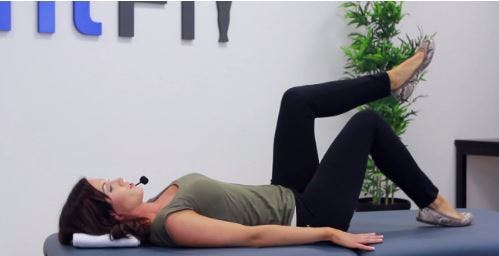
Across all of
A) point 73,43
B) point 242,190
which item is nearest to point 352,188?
point 242,190

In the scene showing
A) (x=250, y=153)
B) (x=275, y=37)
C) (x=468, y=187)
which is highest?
(x=275, y=37)

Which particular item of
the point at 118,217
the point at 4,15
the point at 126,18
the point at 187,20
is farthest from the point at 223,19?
the point at 118,217

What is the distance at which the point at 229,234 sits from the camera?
1.77 meters

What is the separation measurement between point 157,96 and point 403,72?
4.13 ft

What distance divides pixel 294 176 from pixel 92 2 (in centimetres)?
131

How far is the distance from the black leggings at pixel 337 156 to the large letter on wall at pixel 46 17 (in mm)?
1196

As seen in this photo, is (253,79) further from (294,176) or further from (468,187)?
(468,187)

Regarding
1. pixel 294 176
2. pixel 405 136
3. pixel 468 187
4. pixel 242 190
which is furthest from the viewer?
pixel 468 187

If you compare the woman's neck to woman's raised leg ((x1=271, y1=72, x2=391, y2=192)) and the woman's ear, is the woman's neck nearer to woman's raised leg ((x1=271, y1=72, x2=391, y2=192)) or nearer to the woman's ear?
the woman's ear

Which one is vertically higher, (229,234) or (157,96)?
(157,96)

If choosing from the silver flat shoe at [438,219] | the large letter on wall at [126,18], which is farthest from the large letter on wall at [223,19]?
the silver flat shoe at [438,219]

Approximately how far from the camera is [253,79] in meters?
3.21

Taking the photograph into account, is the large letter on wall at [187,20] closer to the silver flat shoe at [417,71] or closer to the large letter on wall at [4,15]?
the large letter on wall at [4,15]

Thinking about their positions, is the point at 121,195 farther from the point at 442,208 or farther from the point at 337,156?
the point at 442,208
